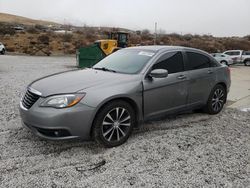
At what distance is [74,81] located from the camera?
4016mm

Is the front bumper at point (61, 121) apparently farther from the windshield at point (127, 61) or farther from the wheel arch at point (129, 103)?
the windshield at point (127, 61)

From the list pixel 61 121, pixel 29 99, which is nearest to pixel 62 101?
pixel 61 121

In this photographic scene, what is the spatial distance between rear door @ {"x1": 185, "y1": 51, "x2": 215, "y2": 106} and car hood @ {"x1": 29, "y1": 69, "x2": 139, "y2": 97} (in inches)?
58.1

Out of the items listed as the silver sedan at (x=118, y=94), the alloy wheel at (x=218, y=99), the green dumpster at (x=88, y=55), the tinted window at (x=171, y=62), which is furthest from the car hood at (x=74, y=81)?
the green dumpster at (x=88, y=55)

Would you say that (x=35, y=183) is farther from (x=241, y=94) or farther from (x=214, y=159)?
(x=241, y=94)

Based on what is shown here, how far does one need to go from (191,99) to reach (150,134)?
121cm

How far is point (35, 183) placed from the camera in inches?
119

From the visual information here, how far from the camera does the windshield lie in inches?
178

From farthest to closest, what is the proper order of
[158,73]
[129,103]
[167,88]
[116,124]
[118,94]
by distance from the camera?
[167,88]
[158,73]
[129,103]
[116,124]
[118,94]

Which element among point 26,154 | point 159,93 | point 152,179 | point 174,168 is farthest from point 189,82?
point 26,154

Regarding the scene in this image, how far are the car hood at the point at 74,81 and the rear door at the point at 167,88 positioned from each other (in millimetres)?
446

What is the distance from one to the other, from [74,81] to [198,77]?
256 centimetres

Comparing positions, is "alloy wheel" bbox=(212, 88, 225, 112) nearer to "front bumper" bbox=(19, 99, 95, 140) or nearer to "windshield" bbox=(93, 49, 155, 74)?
"windshield" bbox=(93, 49, 155, 74)

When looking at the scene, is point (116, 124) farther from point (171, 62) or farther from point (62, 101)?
point (171, 62)
